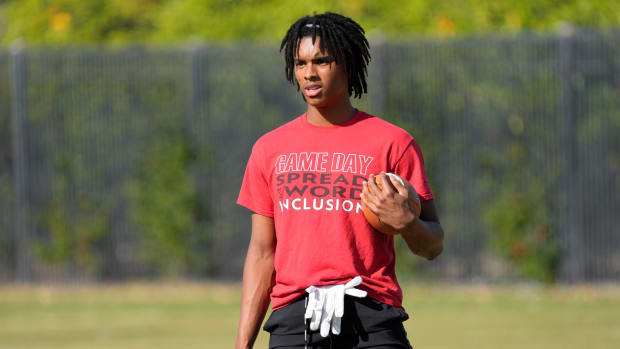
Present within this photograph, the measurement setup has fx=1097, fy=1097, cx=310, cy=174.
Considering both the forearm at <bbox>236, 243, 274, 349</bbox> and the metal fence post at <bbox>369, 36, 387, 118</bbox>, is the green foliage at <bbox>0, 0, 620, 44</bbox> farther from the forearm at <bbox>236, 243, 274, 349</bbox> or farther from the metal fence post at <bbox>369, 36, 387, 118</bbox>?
the forearm at <bbox>236, 243, 274, 349</bbox>

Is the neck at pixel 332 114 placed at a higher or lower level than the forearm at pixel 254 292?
higher

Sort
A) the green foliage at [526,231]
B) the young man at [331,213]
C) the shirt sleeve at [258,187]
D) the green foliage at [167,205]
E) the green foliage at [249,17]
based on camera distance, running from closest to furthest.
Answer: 1. the young man at [331,213]
2. the shirt sleeve at [258,187]
3. the green foliage at [526,231]
4. the green foliage at [167,205]
5. the green foliage at [249,17]

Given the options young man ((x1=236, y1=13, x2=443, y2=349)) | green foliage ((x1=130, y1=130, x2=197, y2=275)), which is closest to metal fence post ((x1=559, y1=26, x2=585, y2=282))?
green foliage ((x1=130, y1=130, x2=197, y2=275))

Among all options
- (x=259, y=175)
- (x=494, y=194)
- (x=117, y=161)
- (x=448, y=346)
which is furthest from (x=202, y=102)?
(x=259, y=175)

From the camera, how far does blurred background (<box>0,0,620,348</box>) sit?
45.1 feet

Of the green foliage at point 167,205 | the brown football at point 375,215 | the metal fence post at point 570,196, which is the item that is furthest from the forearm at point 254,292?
the green foliage at point 167,205

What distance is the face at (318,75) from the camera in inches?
172

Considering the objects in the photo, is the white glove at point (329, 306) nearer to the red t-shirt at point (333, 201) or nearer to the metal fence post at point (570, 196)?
the red t-shirt at point (333, 201)

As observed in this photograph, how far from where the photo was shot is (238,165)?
14.7 meters

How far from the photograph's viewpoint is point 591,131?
13766 mm

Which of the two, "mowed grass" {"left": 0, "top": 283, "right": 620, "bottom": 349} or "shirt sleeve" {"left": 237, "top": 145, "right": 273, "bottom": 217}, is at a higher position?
"shirt sleeve" {"left": 237, "top": 145, "right": 273, "bottom": 217}

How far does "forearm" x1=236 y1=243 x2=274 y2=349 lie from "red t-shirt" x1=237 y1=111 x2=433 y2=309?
0.11 m

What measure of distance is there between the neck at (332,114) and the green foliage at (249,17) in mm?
11033

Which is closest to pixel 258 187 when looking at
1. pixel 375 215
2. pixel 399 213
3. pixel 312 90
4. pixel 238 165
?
pixel 312 90
